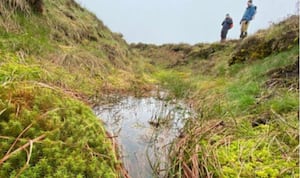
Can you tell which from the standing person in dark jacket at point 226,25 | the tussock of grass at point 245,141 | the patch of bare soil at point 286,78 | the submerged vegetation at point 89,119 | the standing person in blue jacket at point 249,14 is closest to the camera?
the submerged vegetation at point 89,119

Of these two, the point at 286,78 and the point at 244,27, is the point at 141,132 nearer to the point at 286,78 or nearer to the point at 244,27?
the point at 286,78

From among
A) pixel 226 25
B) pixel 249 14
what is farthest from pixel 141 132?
pixel 226 25

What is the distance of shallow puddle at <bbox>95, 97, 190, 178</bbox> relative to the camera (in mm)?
2596

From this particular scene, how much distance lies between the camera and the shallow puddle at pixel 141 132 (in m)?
2.60

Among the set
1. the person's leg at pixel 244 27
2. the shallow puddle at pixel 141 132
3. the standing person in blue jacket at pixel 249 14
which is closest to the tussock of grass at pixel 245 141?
the shallow puddle at pixel 141 132

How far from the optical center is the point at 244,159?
8.21 ft

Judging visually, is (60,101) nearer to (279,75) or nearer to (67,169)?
(67,169)

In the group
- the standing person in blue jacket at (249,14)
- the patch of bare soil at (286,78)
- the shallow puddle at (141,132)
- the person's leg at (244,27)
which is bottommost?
the shallow puddle at (141,132)

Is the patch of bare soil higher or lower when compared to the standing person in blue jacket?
lower

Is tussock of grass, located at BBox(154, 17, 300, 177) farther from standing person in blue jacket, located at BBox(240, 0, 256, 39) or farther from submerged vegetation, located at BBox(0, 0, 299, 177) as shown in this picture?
standing person in blue jacket, located at BBox(240, 0, 256, 39)

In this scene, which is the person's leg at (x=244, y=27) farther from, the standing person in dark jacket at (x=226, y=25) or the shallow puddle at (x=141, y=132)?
the shallow puddle at (x=141, y=132)

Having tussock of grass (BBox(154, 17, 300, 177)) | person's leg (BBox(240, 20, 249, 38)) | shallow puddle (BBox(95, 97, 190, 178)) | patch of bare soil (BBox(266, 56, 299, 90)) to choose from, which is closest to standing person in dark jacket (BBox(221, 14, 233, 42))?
person's leg (BBox(240, 20, 249, 38))

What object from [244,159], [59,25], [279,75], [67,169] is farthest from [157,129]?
[59,25]

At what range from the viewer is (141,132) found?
3.56 metres
